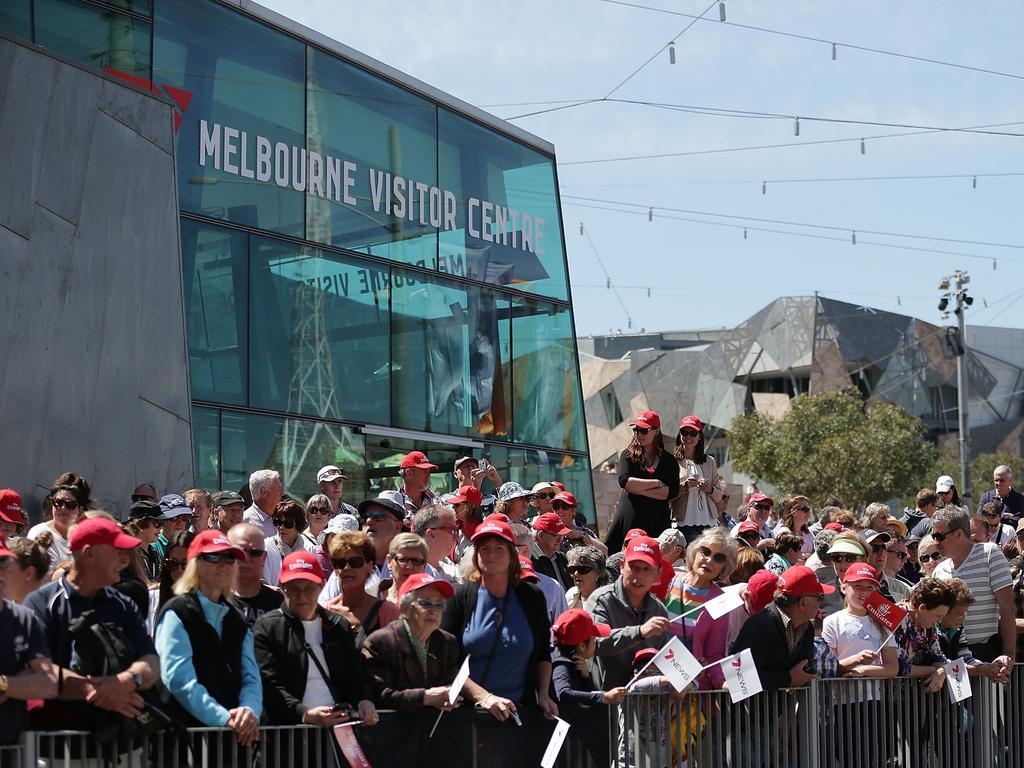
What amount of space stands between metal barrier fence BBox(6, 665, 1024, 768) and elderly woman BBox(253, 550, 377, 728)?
0.15 meters

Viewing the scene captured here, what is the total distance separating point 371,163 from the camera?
692 inches

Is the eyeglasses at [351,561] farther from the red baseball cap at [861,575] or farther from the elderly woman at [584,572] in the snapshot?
the red baseball cap at [861,575]

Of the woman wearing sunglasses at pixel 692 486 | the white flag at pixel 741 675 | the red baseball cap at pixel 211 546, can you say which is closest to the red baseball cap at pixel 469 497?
the woman wearing sunglasses at pixel 692 486

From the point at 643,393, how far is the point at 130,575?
256ft

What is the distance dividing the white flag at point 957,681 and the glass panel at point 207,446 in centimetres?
812

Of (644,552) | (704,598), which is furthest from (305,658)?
(704,598)

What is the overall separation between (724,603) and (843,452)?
174 ft

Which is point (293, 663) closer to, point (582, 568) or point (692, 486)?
point (582, 568)

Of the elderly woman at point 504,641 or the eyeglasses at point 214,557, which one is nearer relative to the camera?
the eyeglasses at point 214,557

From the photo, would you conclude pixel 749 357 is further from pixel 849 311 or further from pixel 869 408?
pixel 869 408

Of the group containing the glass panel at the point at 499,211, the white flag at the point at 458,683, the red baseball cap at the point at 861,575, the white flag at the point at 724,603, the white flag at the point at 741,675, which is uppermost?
the glass panel at the point at 499,211

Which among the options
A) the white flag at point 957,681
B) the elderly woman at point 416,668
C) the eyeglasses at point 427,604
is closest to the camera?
the elderly woman at point 416,668

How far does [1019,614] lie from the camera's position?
11.0 m

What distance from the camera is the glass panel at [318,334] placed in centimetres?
1571
